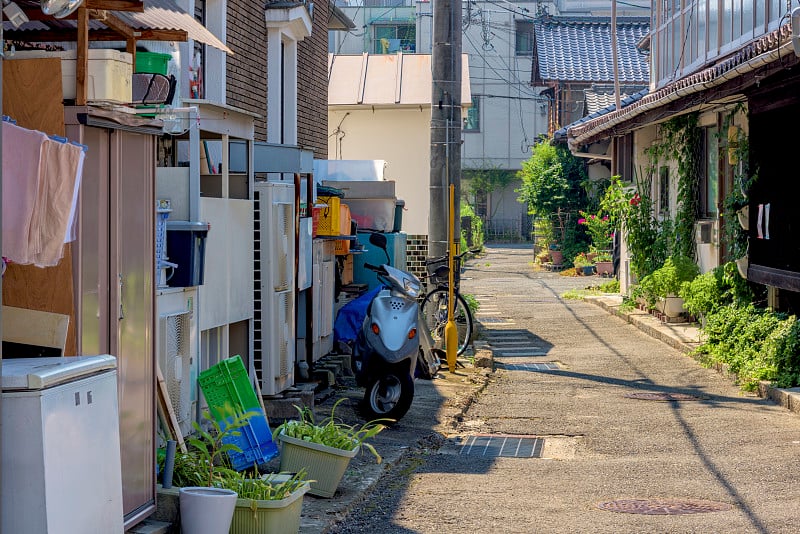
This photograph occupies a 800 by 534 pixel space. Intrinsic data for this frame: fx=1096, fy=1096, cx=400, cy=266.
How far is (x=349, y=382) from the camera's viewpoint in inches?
476

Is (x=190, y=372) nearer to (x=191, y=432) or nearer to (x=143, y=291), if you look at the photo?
(x=191, y=432)

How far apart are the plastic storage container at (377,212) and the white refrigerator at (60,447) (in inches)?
431

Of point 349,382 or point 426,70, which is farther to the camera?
point 426,70

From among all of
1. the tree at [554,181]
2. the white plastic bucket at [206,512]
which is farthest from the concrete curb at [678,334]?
the tree at [554,181]

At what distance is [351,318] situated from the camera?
13.0 metres

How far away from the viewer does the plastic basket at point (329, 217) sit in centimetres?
1240

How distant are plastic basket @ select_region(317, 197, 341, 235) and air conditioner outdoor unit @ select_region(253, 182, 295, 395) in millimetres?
2125

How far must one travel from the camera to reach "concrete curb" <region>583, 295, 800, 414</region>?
36.0 feet

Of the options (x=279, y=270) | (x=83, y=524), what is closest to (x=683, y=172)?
(x=279, y=270)

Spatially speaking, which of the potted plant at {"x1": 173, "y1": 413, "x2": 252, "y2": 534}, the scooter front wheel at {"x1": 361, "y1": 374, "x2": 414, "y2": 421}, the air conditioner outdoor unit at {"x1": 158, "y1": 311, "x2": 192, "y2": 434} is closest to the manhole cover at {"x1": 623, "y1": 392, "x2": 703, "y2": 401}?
the scooter front wheel at {"x1": 361, "y1": 374, "x2": 414, "y2": 421}

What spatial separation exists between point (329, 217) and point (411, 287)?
2.04 meters

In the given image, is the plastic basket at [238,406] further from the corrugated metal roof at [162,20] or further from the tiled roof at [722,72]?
the tiled roof at [722,72]

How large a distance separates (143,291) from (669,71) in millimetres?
16430

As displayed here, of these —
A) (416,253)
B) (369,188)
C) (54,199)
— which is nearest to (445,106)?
(369,188)
